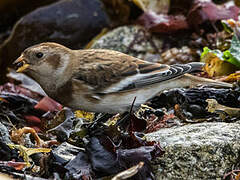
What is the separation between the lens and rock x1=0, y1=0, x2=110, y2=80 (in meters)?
6.96

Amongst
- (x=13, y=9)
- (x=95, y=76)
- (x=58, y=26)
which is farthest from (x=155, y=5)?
(x=95, y=76)

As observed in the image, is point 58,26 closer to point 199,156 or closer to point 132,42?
point 132,42

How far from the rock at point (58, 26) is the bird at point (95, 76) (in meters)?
2.91

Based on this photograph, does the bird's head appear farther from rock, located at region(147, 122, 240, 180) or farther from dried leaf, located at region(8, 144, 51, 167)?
rock, located at region(147, 122, 240, 180)

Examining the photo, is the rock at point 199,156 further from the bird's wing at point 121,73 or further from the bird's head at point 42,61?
the bird's head at point 42,61

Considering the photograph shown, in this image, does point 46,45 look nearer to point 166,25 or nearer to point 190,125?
point 190,125

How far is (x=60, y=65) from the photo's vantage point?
13.4ft

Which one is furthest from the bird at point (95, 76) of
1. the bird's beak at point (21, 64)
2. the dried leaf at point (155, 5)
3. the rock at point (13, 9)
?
the rock at point (13, 9)

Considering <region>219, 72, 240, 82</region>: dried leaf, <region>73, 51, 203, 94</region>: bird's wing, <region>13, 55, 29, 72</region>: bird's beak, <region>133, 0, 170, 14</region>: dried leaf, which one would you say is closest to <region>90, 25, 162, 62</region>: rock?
<region>133, 0, 170, 14</region>: dried leaf

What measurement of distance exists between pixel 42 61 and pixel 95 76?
0.48 metres

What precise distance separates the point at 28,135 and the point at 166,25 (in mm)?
3068

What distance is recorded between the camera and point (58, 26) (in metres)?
7.05

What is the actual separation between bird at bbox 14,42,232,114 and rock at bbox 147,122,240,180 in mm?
662

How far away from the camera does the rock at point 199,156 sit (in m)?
3.21
